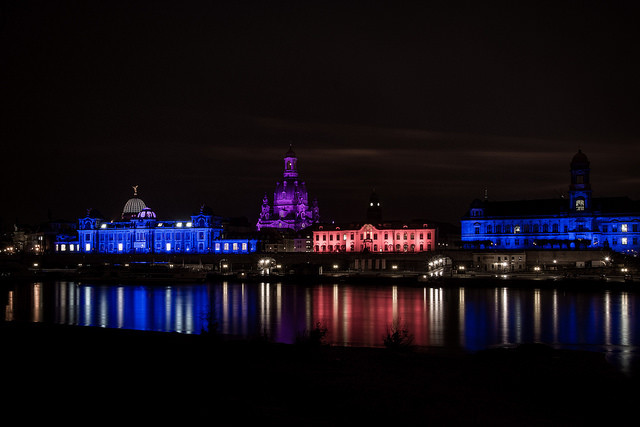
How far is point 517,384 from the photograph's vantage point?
71.1 feet

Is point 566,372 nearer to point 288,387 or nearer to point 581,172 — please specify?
point 288,387

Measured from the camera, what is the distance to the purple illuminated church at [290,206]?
553ft

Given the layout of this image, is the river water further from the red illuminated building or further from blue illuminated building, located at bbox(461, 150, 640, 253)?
the red illuminated building

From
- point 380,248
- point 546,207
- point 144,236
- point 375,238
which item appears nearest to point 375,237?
point 375,238

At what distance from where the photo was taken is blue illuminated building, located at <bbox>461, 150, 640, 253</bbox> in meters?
109

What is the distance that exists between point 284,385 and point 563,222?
102m

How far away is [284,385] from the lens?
62.9ft

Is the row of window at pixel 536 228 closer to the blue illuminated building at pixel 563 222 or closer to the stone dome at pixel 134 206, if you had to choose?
the blue illuminated building at pixel 563 222

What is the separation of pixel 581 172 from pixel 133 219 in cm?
8860

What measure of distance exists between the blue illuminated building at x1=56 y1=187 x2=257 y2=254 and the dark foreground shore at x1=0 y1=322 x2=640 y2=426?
366ft

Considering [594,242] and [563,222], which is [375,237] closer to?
[563,222]

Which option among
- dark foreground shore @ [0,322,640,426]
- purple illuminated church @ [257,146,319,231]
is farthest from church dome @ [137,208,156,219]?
dark foreground shore @ [0,322,640,426]

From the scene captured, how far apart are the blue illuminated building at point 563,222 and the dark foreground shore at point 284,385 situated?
86997 millimetres

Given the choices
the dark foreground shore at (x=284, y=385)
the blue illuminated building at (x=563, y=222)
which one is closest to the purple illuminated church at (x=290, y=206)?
the blue illuminated building at (x=563, y=222)
